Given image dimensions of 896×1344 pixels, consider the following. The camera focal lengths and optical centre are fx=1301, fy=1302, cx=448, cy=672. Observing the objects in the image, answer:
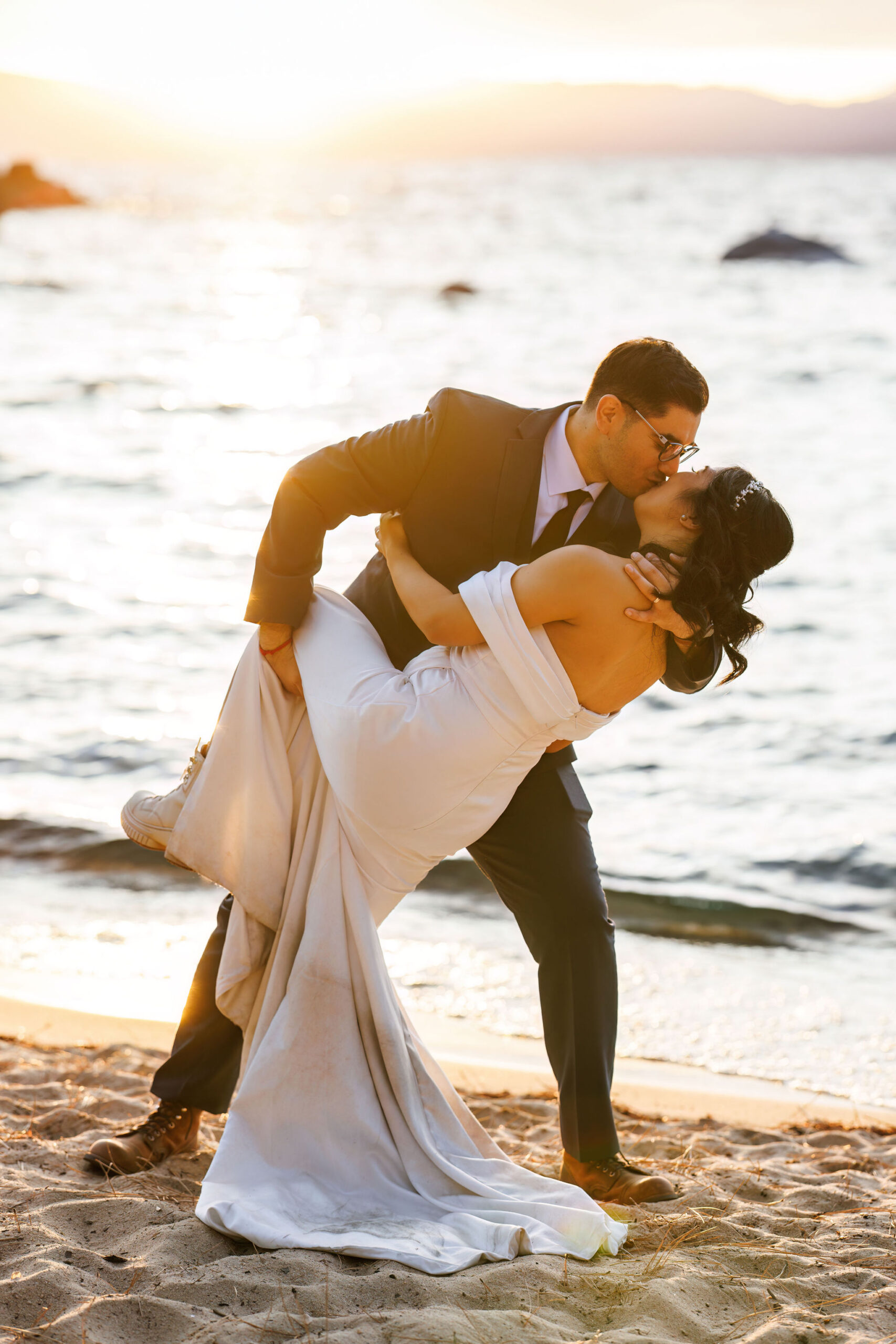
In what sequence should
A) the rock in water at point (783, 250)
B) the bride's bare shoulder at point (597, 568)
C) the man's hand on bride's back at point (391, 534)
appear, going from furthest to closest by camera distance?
the rock in water at point (783, 250) → the man's hand on bride's back at point (391, 534) → the bride's bare shoulder at point (597, 568)

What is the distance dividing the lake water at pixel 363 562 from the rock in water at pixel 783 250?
548 centimetres

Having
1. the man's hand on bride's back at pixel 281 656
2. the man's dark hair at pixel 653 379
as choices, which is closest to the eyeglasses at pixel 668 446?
the man's dark hair at pixel 653 379

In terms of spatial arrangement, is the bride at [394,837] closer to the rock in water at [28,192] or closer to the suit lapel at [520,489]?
the suit lapel at [520,489]

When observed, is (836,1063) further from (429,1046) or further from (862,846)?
(862,846)

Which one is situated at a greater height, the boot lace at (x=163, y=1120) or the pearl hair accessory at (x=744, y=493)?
the pearl hair accessory at (x=744, y=493)

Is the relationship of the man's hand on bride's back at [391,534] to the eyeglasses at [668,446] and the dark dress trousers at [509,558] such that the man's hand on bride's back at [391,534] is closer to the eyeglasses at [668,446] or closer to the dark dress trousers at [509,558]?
the dark dress trousers at [509,558]

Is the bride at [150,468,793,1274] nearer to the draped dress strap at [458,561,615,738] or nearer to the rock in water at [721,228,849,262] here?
the draped dress strap at [458,561,615,738]

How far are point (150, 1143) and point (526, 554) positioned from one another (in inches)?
74.4

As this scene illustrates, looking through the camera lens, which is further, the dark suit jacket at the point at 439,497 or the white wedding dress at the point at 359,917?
the dark suit jacket at the point at 439,497

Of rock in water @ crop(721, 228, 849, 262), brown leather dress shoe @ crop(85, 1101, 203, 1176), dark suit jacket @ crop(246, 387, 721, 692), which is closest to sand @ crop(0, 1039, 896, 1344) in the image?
brown leather dress shoe @ crop(85, 1101, 203, 1176)

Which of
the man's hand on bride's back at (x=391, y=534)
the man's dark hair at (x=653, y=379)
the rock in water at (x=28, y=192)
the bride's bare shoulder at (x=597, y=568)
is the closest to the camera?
the bride's bare shoulder at (x=597, y=568)

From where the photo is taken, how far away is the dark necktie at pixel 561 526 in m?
3.39

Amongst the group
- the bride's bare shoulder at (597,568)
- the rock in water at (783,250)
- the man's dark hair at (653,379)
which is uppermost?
the rock in water at (783,250)

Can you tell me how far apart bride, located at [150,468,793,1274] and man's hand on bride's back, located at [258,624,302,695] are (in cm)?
7
